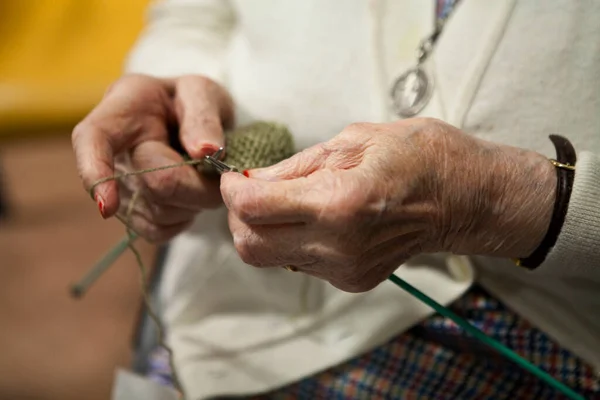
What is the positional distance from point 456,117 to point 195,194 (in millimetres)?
287

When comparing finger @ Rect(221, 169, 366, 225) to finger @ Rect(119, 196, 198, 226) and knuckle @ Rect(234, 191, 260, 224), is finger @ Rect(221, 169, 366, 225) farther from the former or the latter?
finger @ Rect(119, 196, 198, 226)

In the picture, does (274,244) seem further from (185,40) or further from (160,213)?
(185,40)

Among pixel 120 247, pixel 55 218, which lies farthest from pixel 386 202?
pixel 55 218

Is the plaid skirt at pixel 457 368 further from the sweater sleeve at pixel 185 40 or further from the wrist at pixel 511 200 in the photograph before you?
the sweater sleeve at pixel 185 40

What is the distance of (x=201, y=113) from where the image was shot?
59cm

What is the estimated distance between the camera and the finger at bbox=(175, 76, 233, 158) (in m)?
0.55

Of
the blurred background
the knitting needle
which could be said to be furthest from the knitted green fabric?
the blurred background

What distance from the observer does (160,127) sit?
63cm

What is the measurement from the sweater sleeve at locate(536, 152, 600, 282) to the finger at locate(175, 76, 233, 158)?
1.09 feet

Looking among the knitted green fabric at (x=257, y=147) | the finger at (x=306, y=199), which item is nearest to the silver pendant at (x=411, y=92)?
the knitted green fabric at (x=257, y=147)

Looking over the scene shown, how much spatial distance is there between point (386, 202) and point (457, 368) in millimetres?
340

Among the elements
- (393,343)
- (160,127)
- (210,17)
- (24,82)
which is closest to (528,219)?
(393,343)

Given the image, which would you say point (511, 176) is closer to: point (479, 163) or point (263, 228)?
A: point (479, 163)

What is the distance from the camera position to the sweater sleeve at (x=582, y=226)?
464 mm
